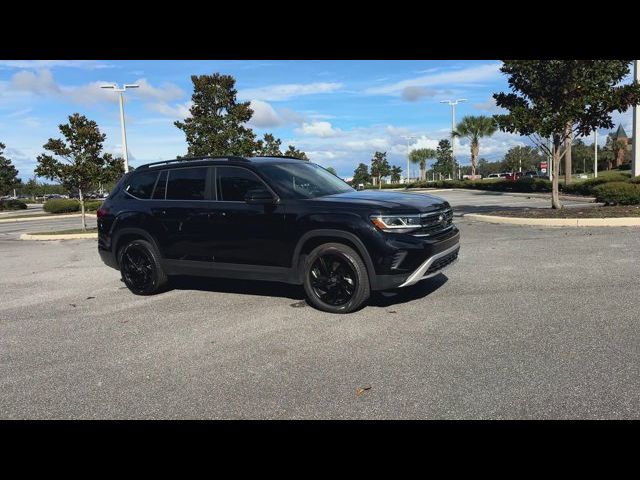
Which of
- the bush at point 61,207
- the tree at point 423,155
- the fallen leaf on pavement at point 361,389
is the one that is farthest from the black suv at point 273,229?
the tree at point 423,155

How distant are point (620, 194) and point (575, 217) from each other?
274 centimetres

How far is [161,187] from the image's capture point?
717 cm

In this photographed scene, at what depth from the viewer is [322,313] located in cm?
593

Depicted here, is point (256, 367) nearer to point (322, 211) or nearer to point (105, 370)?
point (105, 370)

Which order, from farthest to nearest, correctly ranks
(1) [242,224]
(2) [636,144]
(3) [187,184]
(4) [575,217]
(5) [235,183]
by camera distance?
(2) [636,144] → (4) [575,217] → (3) [187,184] → (5) [235,183] → (1) [242,224]

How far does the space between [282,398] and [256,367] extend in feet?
2.33

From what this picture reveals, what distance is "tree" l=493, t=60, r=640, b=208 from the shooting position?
44.1 feet

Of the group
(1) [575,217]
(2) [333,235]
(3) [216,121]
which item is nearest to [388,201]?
(2) [333,235]

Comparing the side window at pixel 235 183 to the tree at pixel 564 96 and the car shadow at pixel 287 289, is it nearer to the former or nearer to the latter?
the car shadow at pixel 287 289

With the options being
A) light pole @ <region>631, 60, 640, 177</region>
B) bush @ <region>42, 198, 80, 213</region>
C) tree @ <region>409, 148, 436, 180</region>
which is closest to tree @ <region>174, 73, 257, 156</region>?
bush @ <region>42, 198, 80, 213</region>

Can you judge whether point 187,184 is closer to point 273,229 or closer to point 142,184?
point 142,184

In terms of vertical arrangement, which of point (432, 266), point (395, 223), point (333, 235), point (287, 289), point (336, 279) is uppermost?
point (395, 223)

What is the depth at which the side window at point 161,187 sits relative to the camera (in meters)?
7.14

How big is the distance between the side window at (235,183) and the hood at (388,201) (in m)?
0.89
